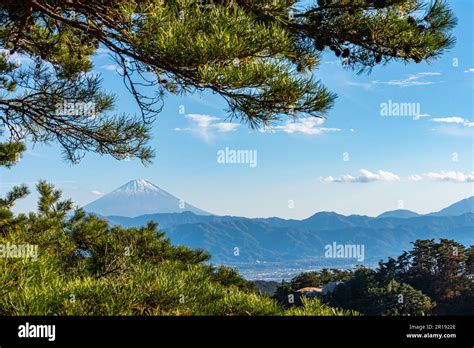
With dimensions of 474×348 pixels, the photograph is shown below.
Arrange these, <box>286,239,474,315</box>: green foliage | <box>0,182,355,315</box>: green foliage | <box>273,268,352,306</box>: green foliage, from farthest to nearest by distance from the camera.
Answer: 1. <box>273,268,352,306</box>: green foliage
2. <box>286,239,474,315</box>: green foliage
3. <box>0,182,355,315</box>: green foliage

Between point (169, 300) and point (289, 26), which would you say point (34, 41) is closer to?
point (289, 26)

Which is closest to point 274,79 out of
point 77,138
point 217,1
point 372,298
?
point 217,1

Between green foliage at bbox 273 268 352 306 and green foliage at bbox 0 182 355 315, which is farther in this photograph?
green foliage at bbox 273 268 352 306

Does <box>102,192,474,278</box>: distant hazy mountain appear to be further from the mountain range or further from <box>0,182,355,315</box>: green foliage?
<box>0,182,355,315</box>: green foliage

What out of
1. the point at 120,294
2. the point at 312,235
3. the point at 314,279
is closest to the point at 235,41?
the point at 120,294

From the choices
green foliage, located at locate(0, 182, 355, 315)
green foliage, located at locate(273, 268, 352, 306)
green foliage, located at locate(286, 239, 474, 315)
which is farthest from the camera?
green foliage, located at locate(273, 268, 352, 306)

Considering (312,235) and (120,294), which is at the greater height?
(120,294)

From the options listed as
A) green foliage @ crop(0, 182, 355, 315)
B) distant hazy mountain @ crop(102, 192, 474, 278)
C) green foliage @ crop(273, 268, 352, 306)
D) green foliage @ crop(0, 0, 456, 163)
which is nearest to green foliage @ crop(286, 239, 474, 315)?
green foliage @ crop(273, 268, 352, 306)

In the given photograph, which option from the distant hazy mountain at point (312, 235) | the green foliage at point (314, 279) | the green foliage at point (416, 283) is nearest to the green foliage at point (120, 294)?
the green foliage at point (416, 283)

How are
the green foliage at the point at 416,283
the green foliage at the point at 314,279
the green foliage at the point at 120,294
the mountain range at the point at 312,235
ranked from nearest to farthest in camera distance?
the green foliage at the point at 120,294 < the green foliage at the point at 416,283 < the green foliage at the point at 314,279 < the mountain range at the point at 312,235

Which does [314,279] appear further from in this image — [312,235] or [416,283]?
[312,235]

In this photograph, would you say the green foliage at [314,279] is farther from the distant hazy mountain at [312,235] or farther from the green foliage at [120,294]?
the distant hazy mountain at [312,235]
